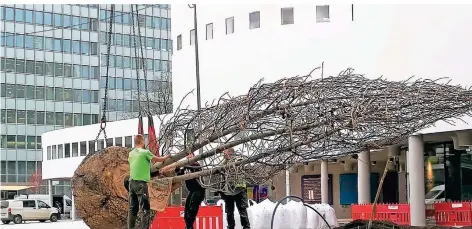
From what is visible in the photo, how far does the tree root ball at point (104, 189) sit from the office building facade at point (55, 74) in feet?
193

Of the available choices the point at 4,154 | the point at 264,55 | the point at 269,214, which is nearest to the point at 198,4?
the point at 264,55

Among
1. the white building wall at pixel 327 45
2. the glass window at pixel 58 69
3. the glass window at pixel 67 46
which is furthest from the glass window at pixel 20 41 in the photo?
the white building wall at pixel 327 45

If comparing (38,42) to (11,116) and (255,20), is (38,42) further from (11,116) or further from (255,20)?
(255,20)

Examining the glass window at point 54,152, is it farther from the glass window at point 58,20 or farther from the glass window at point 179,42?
the glass window at point 58,20

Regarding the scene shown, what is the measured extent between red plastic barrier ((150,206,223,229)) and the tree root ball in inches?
83.5

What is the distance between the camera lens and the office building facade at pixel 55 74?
78500 millimetres

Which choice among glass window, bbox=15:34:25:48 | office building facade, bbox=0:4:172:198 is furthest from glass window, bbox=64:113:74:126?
glass window, bbox=15:34:25:48

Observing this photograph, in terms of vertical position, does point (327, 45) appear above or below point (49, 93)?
below

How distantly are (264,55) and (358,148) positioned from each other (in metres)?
18.1

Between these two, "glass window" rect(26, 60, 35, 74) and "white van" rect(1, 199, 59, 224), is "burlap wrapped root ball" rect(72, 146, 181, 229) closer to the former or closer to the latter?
"white van" rect(1, 199, 59, 224)

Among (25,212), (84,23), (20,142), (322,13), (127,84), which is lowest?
(25,212)

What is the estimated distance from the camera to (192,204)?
1345 cm

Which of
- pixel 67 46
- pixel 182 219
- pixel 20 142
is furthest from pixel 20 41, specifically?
pixel 182 219

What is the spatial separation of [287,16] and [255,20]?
1.81m
